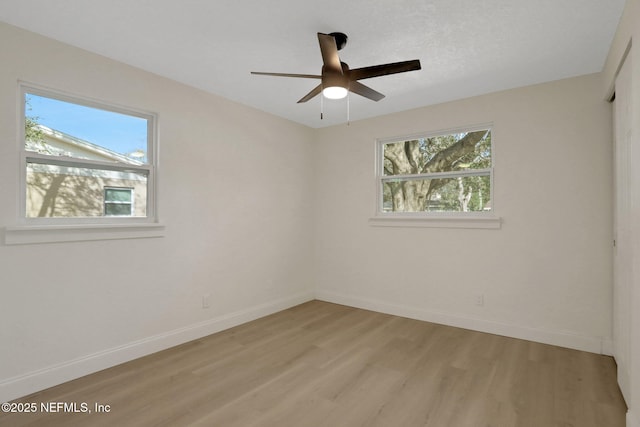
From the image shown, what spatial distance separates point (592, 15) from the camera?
2117 millimetres

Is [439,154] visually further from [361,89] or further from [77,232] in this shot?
[77,232]

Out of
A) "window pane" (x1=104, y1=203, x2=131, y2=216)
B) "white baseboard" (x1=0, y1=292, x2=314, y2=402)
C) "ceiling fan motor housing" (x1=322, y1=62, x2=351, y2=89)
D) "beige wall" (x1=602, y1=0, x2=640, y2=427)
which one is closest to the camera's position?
"beige wall" (x1=602, y1=0, x2=640, y2=427)

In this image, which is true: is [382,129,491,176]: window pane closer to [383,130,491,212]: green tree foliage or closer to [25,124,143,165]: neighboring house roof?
[383,130,491,212]: green tree foliage

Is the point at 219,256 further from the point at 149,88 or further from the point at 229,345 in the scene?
the point at 149,88

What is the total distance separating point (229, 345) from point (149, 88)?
2.53 m

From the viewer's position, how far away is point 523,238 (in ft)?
10.9

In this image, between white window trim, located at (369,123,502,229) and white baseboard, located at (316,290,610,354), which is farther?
white window trim, located at (369,123,502,229)

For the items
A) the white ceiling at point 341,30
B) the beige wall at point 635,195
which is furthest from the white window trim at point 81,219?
the beige wall at point 635,195

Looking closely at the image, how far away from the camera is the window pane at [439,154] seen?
3.66 meters

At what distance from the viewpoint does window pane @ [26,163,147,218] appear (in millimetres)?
2430

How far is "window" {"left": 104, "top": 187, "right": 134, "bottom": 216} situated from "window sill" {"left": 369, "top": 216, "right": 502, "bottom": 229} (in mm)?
2790

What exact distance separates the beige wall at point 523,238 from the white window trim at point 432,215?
0.21ft

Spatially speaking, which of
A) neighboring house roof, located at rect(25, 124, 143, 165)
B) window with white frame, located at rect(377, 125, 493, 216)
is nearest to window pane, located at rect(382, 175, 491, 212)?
window with white frame, located at rect(377, 125, 493, 216)

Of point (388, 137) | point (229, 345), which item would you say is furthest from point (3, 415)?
point (388, 137)
